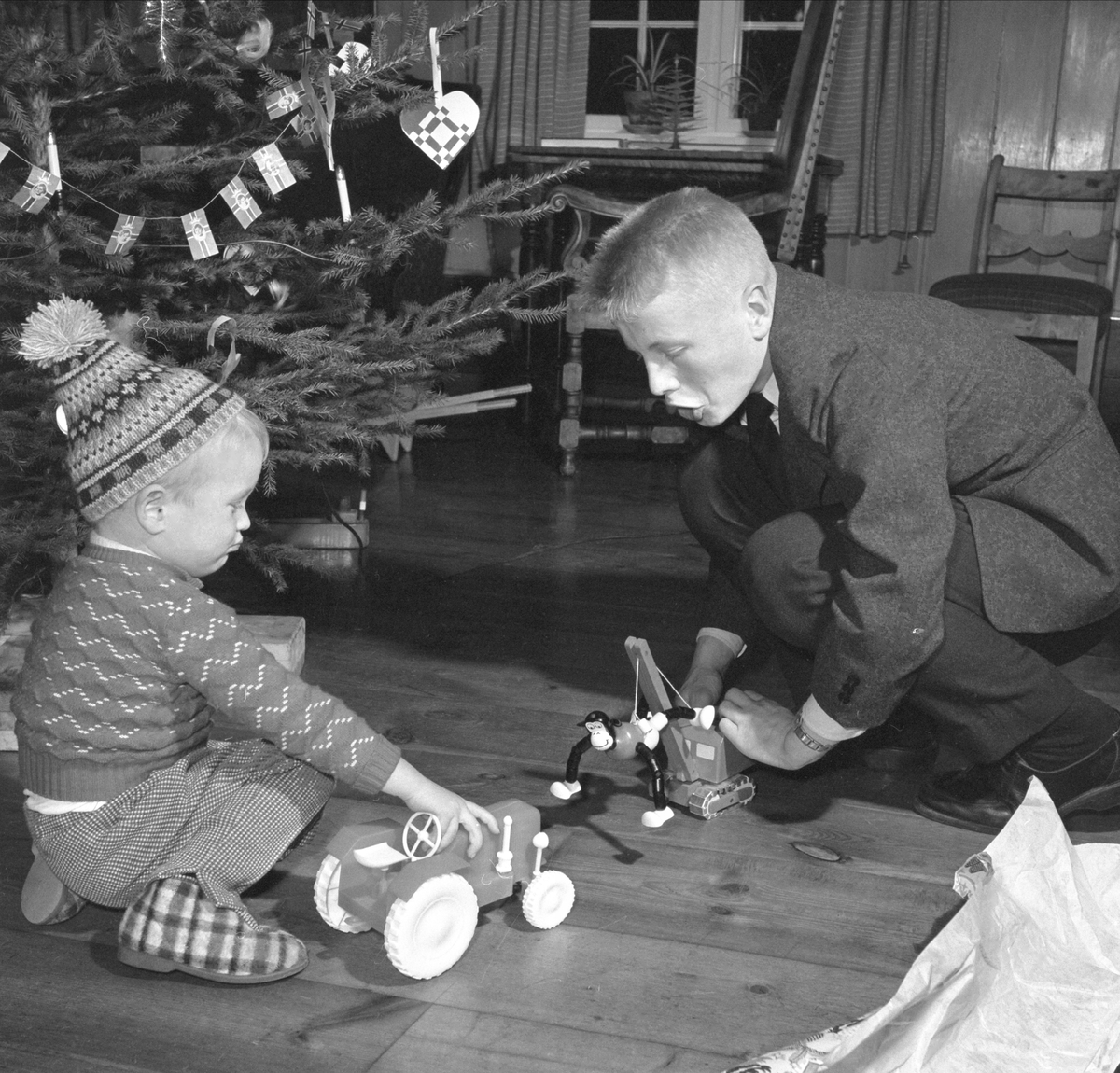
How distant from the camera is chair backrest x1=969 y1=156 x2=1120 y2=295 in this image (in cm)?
349

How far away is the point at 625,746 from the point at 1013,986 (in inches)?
19.1

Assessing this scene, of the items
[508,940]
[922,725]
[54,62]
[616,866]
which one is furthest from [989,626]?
[54,62]

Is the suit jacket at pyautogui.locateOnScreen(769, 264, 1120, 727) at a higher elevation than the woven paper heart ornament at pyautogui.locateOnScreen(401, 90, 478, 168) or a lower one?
lower

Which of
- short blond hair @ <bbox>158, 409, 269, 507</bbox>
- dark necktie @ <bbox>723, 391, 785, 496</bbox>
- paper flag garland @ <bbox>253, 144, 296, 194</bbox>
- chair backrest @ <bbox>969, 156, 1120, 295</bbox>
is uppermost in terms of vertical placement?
paper flag garland @ <bbox>253, 144, 296, 194</bbox>

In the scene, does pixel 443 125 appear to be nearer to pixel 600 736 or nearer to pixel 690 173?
pixel 600 736

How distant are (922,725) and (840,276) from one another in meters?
2.61

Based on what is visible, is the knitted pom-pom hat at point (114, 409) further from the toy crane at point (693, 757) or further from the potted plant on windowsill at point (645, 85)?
the potted plant on windowsill at point (645, 85)

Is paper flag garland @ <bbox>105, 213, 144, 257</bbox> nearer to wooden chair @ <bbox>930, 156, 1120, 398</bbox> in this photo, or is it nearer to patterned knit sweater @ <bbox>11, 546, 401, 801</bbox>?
patterned knit sweater @ <bbox>11, 546, 401, 801</bbox>

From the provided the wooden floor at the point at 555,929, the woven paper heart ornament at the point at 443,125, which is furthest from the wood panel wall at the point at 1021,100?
the woven paper heart ornament at the point at 443,125

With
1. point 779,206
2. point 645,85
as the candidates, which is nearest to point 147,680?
point 779,206

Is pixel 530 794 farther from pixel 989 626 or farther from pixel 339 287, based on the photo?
pixel 339 287

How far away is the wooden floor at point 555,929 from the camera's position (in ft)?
3.20

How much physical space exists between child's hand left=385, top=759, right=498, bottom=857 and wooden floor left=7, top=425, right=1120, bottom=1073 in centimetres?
10

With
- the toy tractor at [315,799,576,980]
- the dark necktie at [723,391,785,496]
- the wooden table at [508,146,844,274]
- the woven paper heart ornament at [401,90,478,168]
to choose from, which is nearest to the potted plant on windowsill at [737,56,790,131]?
the wooden table at [508,146,844,274]
